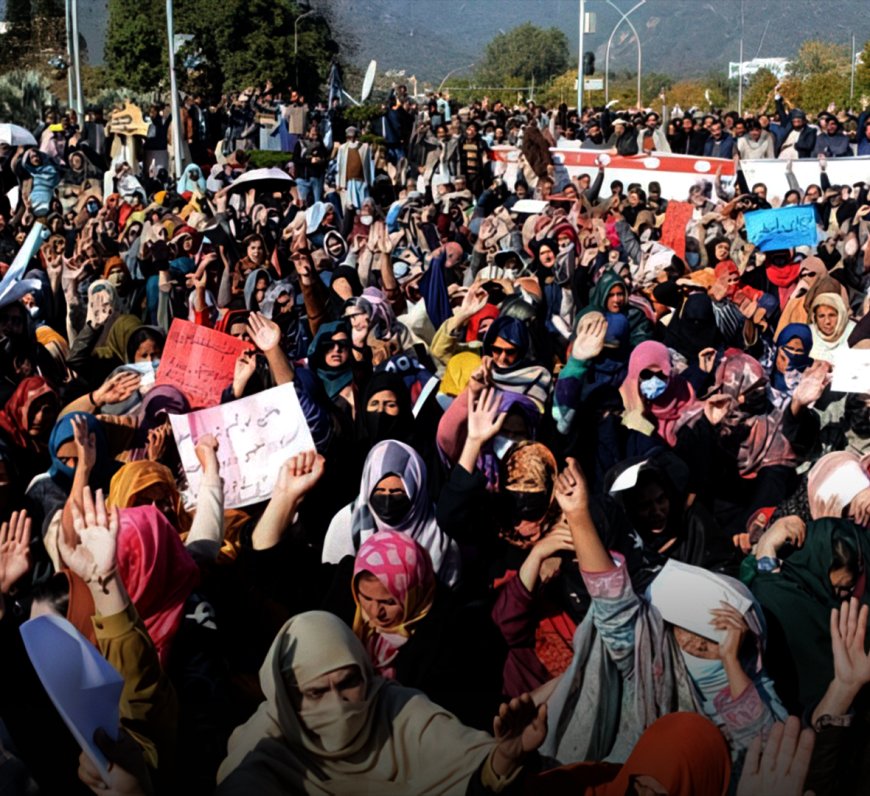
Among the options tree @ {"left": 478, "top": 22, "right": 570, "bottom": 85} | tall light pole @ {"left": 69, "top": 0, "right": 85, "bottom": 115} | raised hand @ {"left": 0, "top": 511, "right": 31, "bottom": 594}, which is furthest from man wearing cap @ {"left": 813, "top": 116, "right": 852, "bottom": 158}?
tree @ {"left": 478, "top": 22, "right": 570, "bottom": 85}

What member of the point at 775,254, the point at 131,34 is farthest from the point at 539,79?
the point at 775,254

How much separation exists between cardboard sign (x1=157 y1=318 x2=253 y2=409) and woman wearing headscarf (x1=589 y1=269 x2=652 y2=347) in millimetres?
2096

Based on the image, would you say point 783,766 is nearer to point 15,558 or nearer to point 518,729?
point 518,729

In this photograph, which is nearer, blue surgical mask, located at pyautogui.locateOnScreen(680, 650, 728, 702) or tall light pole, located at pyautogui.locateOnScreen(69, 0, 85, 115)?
blue surgical mask, located at pyautogui.locateOnScreen(680, 650, 728, 702)

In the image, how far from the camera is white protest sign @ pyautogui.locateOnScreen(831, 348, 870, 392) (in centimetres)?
502

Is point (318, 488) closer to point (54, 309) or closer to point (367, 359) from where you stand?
point (367, 359)

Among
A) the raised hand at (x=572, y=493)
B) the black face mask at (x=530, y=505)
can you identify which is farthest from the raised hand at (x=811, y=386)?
the raised hand at (x=572, y=493)

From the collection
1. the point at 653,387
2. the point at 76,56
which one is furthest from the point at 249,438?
the point at 76,56

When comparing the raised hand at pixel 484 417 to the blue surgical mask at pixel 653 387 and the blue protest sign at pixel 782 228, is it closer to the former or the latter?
the blue surgical mask at pixel 653 387

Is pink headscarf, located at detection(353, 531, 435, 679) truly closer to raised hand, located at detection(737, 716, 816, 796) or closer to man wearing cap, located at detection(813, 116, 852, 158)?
raised hand, located at detection(737, 716, 816, 796)

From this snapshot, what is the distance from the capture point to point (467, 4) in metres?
137

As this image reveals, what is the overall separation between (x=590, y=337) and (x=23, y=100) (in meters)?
22.7

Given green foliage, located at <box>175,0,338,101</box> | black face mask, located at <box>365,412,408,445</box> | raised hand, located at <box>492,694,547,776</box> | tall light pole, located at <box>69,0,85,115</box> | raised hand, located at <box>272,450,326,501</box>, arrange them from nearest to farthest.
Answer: raised hand, located at <box>492,694,547,776</box> < raised hand, located at <box>272,450,326,501</box> < black face mask, located at <box>365,412,408,445</box> < tall light pole, located at <box>69,0,85,115</box> < green foliage, located at <box>175,0,338,101</box>

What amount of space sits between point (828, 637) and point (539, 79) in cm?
9358
